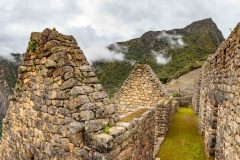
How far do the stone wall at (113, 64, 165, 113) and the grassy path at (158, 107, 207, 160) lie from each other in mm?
2163

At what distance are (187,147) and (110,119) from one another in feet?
26.6

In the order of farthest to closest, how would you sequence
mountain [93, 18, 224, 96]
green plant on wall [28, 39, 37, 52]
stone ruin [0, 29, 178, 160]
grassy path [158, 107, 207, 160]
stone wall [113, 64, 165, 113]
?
mountain [93, 18, 224, 96] → stone wall [113, 64, 165, 113] → grassy path [158, 107, 207, 160] → green plant on wall [28, 39, 37, 52] → stone ruin [0, 29, 178, 160]

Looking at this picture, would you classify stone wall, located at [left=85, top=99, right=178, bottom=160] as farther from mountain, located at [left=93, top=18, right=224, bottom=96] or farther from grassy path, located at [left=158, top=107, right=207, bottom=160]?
mountain, located at [left=93, top=18, right=224, bottom=96]

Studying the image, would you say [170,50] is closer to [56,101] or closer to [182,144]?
[182,144]

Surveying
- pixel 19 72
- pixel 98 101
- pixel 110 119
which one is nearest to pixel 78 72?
pixel 98 101

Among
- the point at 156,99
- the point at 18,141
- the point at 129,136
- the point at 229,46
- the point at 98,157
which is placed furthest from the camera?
the point at 156,99

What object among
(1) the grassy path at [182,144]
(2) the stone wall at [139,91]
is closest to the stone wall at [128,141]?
(1) the grassy path at [182,144]

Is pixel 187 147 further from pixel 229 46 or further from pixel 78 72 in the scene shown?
pixel 78 72

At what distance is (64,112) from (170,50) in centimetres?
6677

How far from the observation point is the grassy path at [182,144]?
Answer: 11.5 meters

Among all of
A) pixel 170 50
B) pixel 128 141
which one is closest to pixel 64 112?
pixel 128 141

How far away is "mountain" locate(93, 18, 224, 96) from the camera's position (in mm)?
49781

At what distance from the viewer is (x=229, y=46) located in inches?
309

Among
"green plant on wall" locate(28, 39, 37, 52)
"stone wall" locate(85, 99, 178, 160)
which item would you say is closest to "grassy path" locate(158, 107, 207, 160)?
"stone wall" locate(85, 99, 178, 160)
